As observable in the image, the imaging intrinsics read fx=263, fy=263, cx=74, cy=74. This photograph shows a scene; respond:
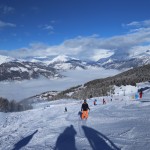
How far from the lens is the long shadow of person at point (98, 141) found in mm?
13006

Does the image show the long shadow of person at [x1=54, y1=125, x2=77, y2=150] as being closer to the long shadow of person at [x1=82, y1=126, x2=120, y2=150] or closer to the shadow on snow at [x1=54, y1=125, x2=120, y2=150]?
the shadow on snow at [x1=54, y1=125, x2=120, y2=150]

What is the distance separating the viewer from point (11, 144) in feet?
55.9

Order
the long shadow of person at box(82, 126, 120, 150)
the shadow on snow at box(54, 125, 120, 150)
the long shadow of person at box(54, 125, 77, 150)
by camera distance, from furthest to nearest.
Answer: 1. the long shadow of person at box(54, 125, 77, 150)
2. the shadow on snow at box(54, 125, 120, 150)
3. the long shadow of person at box(82, 126, 120, 150)

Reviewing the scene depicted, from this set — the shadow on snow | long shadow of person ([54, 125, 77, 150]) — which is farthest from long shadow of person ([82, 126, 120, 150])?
long shadow of person ([54, 125, 77, 150])

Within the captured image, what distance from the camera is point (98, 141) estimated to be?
47.5 feet

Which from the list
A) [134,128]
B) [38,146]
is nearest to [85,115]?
[134,128]

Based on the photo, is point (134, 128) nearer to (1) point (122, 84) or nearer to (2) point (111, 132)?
(2) point (111, 132)

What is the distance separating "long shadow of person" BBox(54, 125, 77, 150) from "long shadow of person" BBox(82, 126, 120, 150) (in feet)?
3.09

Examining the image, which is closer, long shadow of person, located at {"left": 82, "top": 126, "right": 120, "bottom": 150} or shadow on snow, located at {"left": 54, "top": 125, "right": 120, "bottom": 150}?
long shadow of person, located at {"left": 82, "top": 126, "right": 120, "bottom": 150}

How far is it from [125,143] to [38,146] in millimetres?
4968

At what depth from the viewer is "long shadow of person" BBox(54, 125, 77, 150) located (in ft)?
45.8

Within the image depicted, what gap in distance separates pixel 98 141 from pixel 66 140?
2.17 m

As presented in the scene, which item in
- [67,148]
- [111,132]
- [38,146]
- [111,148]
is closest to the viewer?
[111,148]

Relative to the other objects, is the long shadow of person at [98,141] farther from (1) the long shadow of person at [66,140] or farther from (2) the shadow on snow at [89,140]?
(1) the long shadow of person at [66,140]
